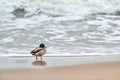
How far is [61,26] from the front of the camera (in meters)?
10.4

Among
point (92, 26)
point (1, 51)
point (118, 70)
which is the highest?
point (92, 26)

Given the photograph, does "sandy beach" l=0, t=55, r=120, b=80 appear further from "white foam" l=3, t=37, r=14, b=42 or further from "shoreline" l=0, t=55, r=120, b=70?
"white foam" l=3, t=37, r=14, b=42

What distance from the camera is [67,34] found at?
945 centimetres

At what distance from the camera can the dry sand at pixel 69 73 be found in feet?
20.2

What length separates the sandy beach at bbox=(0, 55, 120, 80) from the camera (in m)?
6.21

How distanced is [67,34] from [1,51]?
1.97m

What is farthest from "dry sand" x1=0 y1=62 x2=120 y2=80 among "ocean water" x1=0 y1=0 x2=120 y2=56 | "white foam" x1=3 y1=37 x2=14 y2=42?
"white foam" x1=3 y1=37 x2=14 y2=42

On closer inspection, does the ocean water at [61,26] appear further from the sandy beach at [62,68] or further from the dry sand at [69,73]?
the dry sand at [69,73]

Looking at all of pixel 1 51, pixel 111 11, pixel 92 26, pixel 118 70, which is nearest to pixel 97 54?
pixel 118 70

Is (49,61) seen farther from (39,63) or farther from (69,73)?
(69,73)

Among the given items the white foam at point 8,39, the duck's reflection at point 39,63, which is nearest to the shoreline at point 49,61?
the duck's reflection at point 39,63

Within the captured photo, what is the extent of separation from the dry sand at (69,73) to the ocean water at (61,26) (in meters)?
1.00

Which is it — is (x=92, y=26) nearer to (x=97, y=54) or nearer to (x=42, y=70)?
(x=97, y=54)

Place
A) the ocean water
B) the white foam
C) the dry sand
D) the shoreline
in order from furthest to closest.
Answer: the white foam → the ocean water → the shoreline → the dry sand
